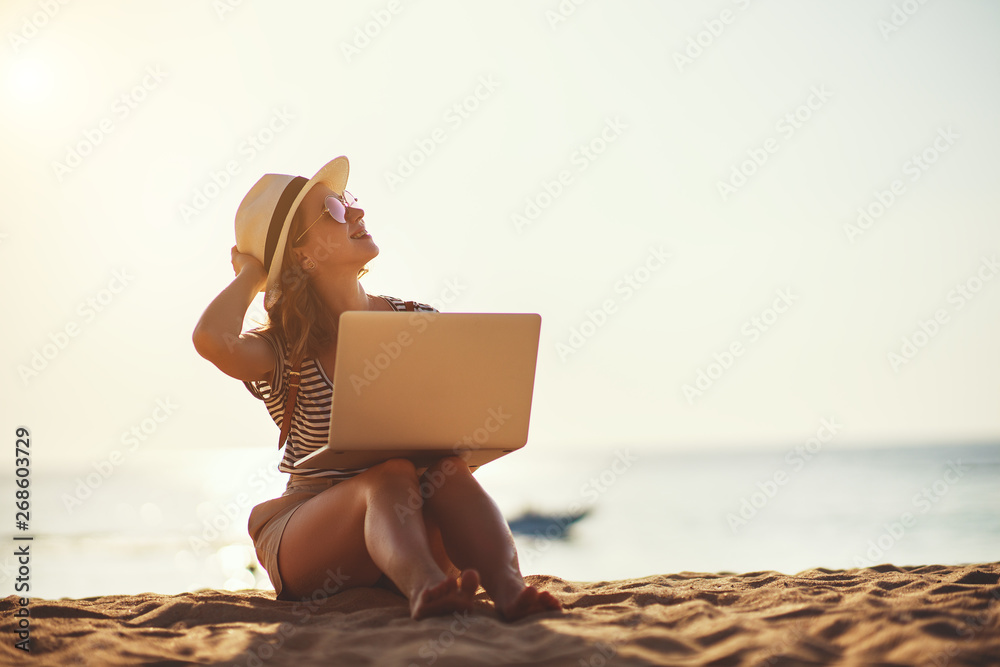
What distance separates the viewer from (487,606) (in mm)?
2242

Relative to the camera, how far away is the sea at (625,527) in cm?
883

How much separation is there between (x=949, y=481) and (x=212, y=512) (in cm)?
1632

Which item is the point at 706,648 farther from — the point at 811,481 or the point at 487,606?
the point at 811,481

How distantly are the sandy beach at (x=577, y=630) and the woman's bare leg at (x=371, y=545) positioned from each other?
0.07m

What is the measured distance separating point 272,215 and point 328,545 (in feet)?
3.98

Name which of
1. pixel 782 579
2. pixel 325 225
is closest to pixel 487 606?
pixel 782 579

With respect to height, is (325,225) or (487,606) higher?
(325,225)

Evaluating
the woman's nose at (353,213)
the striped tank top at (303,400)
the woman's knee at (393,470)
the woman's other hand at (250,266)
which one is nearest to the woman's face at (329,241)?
the woman's nose at (353,213)

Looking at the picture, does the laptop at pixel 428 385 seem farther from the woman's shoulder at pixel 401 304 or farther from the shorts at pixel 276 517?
the woman's shoulder at pixel 401 304

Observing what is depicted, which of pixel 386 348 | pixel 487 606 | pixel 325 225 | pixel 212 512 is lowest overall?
pixel 487 606

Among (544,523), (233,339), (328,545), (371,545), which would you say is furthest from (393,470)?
(544,523)

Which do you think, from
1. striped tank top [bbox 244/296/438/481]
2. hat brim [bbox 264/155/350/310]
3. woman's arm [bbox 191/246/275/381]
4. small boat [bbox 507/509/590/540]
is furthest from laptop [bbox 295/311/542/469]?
small boat [bbox 507/509/590/540]

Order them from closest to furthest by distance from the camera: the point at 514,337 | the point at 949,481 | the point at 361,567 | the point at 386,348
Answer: the point at 386,348
the point at 514,337
the point at 361,567
the point at 949,481

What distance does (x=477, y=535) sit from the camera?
2.25 m
